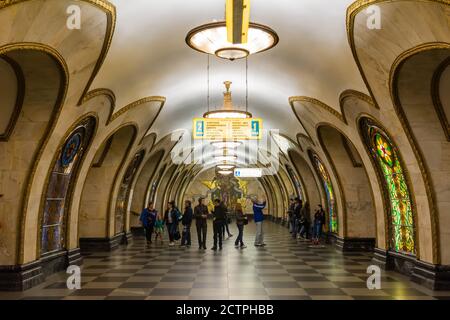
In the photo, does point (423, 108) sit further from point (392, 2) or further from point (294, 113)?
point (294, 113)

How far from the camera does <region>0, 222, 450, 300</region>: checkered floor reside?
24.0 feet

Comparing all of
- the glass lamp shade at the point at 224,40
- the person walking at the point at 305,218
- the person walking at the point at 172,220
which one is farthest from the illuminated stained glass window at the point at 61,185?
the person walking at the point at 305,218

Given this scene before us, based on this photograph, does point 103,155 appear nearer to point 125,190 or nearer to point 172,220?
point 125,190

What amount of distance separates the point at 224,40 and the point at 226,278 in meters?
4.34

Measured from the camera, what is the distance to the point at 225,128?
11.6m

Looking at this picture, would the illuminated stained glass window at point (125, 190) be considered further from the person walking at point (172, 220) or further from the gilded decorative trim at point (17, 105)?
the gilded decorative trim at point (17, 105)

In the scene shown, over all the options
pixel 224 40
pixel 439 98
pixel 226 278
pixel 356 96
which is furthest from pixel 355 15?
pixel 226 278

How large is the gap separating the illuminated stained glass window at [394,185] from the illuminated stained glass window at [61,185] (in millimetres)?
5979

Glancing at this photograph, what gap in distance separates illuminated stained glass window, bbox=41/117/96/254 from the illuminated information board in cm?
258

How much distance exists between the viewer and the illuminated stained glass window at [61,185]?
9.45 meters

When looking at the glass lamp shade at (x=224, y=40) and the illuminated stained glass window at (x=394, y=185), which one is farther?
the illuminated stained glass window at (x=394, y=185)

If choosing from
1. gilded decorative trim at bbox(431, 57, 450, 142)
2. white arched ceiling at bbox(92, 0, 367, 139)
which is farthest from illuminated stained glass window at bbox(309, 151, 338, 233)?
gilded decorative trim at bbox(431, 57, 450, 142)

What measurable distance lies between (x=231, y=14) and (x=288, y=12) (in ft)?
7.72
